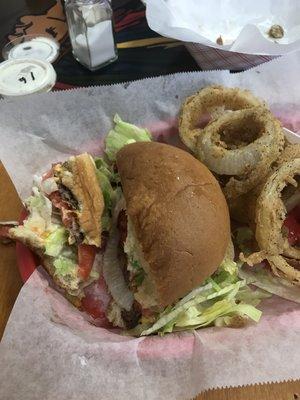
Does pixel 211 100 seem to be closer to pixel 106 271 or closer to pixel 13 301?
pixel 106 271

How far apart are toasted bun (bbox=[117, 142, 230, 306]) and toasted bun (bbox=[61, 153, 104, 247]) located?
0.29 ft

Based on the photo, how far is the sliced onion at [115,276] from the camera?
898 mm

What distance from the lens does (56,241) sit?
0.91 meters

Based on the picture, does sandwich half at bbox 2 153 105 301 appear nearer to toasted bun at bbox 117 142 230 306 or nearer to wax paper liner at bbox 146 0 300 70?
toasted bun at bbox 117 142 230 306

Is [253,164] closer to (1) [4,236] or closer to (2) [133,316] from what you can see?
(2) [133,316]

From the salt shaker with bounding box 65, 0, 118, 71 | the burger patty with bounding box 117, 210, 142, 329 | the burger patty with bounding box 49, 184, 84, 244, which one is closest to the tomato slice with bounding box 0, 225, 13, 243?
the burger patty with bounding box 49, 184, 84, 244

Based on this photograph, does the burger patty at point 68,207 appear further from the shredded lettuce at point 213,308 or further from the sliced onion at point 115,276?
the shredded lettuce at point 213,308

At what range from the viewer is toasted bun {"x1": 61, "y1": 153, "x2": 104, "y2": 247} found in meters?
0.91

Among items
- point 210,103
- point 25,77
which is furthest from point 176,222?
point 25,77

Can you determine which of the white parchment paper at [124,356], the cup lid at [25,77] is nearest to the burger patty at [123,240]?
the white parchment paper at [124,356]

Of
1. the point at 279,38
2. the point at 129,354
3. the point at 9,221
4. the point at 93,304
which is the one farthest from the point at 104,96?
the point at 279,38

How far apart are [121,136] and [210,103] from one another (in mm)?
201

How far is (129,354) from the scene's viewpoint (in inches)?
31.0

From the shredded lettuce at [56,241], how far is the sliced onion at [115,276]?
86 mm
